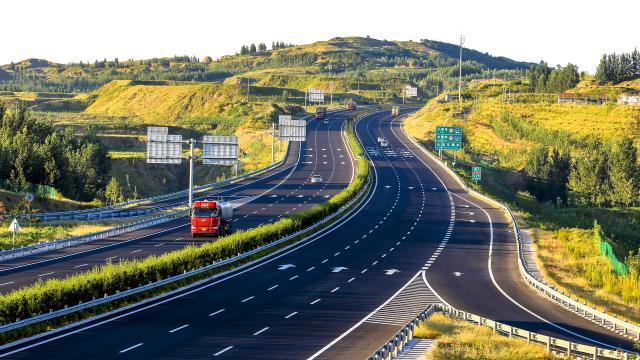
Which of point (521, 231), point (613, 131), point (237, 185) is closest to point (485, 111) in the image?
point (613, 131)

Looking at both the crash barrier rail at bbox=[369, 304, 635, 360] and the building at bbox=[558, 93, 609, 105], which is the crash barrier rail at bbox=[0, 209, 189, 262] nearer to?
the crash barrier rail at bbox=[369, 304, 635, 360]

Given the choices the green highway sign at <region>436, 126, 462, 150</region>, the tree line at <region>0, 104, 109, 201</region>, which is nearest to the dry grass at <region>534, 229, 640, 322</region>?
the tree line at <region>0, 104, 109, 201</region>

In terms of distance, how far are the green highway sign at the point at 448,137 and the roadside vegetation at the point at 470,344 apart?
9555cm

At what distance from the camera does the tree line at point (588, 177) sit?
5217 inches

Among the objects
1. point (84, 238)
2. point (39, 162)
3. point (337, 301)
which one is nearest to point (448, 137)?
point (39, 162)

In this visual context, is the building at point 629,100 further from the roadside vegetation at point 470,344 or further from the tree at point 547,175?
the roadside vegetation at point 470,344

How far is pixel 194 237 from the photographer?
69.4 m

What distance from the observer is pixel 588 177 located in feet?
446

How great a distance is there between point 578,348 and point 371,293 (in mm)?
17673

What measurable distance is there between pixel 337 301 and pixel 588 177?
99.7 metres

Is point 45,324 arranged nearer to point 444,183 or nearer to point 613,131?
point 444,183

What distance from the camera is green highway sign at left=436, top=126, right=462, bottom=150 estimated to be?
134625 mm

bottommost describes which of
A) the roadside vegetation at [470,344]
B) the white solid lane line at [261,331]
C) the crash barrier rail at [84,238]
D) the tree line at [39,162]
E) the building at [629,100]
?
the crash barrier rail at [84,238]

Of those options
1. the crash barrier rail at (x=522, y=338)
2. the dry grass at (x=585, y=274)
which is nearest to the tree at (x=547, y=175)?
the dry grass at (x=585, y=274)
